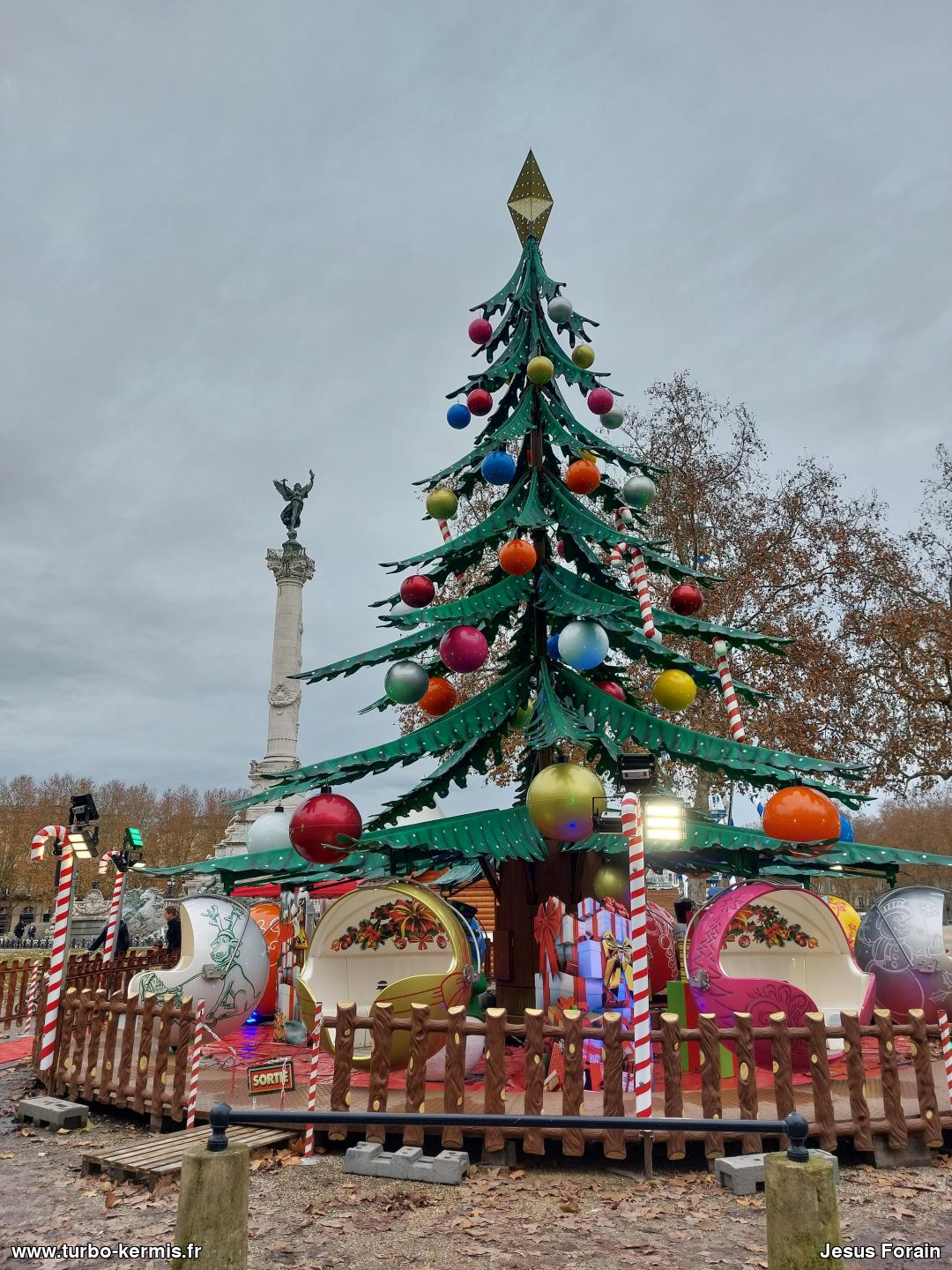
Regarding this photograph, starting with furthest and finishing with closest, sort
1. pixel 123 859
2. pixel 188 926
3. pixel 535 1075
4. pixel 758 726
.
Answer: pixel 758 726
pixel 123 859
pixel 188 926
pixel 535 1075

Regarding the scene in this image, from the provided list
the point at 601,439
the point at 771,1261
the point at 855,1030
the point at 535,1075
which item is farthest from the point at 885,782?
the point at 771,1261

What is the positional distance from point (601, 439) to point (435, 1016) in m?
7.71

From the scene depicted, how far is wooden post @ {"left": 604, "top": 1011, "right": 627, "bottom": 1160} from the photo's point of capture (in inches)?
266

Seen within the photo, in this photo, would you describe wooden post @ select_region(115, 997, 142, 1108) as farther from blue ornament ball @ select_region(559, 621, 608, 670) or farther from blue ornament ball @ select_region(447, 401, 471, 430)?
blue ornament ball @ select_region(447, 401, 471, 430)

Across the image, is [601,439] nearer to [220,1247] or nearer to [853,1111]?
[853,1111]

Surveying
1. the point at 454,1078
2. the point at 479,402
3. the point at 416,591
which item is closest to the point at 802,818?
the point at 454,1078

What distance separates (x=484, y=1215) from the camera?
234 inches

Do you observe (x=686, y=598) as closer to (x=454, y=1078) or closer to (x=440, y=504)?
(x=440, y=504)

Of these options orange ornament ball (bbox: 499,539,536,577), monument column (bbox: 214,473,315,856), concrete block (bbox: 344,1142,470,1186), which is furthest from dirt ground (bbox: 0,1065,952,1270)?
monument column (bbox: 214,473,315,856)

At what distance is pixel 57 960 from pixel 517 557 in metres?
6.97

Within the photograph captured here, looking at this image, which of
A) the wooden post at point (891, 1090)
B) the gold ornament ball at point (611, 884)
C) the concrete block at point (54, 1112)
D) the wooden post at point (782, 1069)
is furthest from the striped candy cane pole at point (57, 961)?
the wooden post at point (891, 1090)

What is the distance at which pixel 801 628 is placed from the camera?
76.4 ft

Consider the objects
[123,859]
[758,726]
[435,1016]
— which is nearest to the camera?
[435,1016]

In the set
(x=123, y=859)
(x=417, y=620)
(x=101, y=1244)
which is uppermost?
(x=417, y=620)
